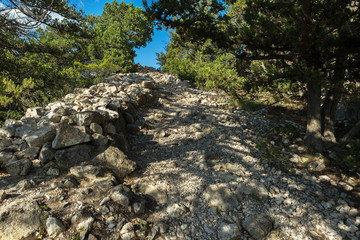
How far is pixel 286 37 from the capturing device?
5.58m

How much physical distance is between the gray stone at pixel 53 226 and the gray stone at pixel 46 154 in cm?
190

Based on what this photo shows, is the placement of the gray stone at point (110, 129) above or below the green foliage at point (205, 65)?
below

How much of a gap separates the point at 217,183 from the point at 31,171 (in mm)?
4151

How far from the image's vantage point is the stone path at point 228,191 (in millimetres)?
3650

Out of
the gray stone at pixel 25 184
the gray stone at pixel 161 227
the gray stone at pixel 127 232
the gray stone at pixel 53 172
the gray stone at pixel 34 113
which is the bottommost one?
the gray stone at pixel 161 227

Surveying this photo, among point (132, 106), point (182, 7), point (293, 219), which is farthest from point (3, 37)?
point (293, 219)

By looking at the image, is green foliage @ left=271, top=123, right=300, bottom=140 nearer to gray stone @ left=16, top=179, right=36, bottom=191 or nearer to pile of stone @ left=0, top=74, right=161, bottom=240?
pile of stone @ left=0, top=74, right=161, bottom=240

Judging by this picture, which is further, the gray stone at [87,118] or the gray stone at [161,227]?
the gray stone at [87,118]

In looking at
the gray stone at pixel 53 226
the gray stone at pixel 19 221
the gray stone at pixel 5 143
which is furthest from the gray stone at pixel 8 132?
the gray stone at pixel 53 226

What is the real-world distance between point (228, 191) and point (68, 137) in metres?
3.93

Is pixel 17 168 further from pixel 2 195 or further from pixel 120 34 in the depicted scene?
pixel 120 34

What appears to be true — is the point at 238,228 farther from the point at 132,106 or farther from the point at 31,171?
the point at 132,106

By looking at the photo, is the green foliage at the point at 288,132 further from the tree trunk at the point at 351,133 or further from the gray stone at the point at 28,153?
the gray stone at the point at 28,153

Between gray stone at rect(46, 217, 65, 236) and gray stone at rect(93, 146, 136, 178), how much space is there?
5.40ft
